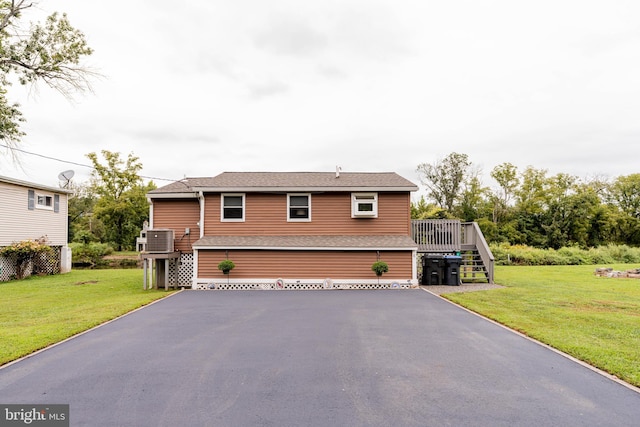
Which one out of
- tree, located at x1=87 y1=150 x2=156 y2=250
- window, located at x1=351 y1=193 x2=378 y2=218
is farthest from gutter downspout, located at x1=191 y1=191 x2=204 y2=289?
tree, located at x1=87 y1=150 x2=156 y2=250

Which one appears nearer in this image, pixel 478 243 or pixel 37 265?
pixel 478 243

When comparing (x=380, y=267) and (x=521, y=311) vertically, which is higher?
(x=380, y=267)

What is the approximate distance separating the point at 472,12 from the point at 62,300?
17.0 meters

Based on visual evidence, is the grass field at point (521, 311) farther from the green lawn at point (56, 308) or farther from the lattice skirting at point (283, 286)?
the lattice skirting at point (283, 286)

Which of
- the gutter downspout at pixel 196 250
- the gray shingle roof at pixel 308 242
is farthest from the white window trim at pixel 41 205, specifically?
the gray shingle roof at pixel 308 242

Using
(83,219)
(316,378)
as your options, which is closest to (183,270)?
(316,378)

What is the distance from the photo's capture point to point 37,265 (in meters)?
17.1

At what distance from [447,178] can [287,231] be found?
22518 millimetres

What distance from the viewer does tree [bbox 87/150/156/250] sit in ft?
92.8

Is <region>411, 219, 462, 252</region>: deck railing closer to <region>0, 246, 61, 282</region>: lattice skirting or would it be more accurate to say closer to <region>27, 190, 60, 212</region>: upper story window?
<region>0, 246, 61, 282</region>: lattice skirting

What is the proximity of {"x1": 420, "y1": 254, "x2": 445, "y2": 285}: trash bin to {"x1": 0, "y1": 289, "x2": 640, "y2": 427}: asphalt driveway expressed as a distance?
18.8ft

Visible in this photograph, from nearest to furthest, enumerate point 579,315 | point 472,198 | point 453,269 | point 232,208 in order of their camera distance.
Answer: point 579,315 → point 453,269 → point 232,208 → point 472,198

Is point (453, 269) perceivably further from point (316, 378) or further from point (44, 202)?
point (44, 202)

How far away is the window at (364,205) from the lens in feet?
41.9
